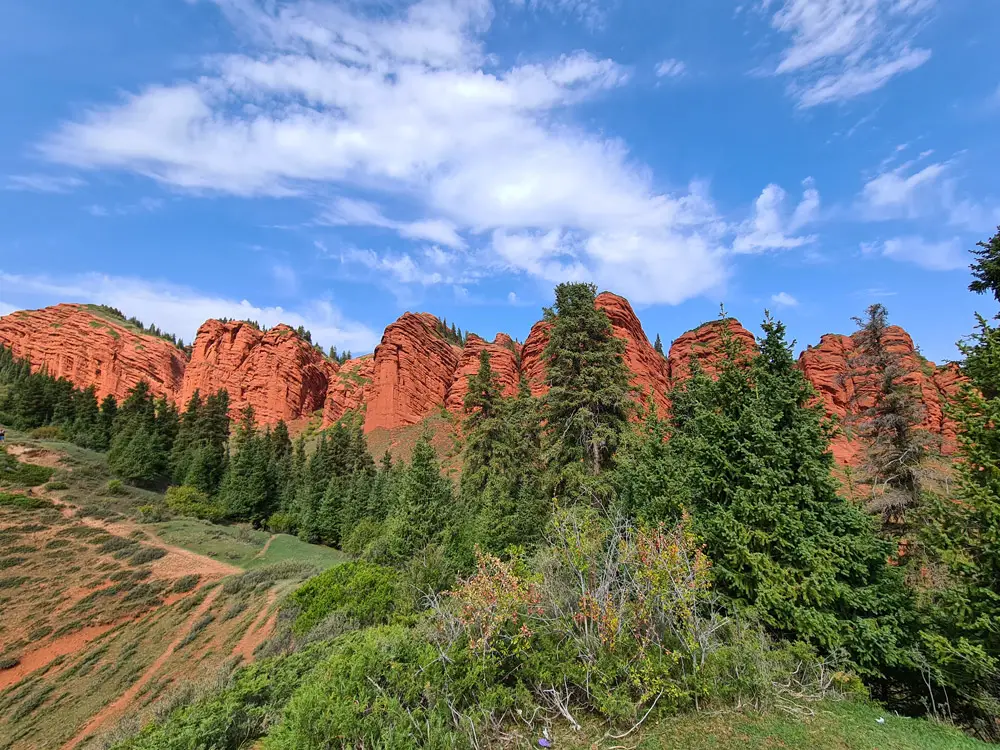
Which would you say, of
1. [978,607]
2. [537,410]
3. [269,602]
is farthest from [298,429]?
[978,607]

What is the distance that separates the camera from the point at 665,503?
11383 mm

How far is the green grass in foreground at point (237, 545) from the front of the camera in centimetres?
3278

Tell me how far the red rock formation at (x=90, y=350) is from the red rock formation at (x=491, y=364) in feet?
221

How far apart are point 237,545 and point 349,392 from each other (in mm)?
52422

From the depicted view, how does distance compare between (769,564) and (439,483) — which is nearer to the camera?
(769,564)

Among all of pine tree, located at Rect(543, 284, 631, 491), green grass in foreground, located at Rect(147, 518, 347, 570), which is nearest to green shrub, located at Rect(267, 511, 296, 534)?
green grass in foreground, located at Rect(147, 518, 347, 570)

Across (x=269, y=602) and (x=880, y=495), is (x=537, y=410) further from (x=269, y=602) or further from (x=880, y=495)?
(x=269, y=602)

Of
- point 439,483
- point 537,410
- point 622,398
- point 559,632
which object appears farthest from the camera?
point 439,483

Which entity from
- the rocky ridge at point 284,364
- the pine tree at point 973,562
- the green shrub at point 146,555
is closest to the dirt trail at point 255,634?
the green shrub at point 146,555

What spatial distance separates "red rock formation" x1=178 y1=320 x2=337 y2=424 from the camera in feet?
299

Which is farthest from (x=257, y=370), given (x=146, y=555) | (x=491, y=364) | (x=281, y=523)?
(x=146, y=555)

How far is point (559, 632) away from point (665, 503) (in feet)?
16.0

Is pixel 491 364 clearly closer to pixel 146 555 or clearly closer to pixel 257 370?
pixel 146 555

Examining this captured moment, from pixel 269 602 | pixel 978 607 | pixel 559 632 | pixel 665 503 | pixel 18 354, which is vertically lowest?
pixel 269 602
